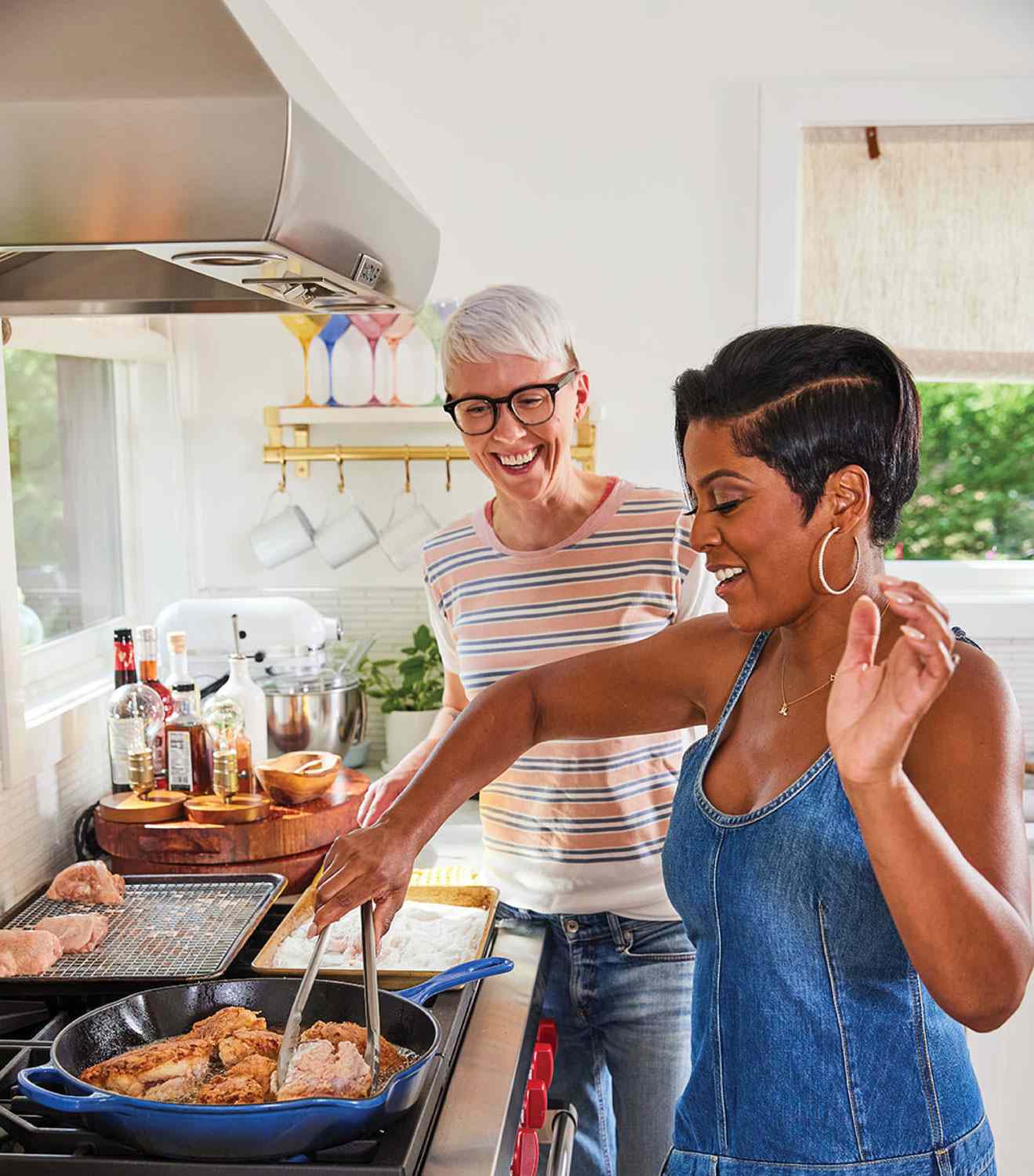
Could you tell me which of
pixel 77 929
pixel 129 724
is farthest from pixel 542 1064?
pixel 129 724

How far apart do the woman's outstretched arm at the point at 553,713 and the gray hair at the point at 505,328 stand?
45 centimetres

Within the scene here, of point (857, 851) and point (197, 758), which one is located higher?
point (857, 851)

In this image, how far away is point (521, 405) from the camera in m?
1.75

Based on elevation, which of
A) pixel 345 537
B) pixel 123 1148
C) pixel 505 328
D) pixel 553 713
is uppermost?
pixel 505 328

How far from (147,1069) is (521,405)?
36.8 inches

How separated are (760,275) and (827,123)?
0.35 meters

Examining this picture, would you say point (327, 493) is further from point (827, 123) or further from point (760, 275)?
point (827, 123)

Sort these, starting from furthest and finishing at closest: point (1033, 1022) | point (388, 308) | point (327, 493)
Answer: point (327, 493) < point (1033, 1022) < point (388, 308)

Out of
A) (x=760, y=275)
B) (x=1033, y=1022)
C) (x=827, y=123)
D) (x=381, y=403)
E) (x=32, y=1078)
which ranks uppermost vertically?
(x=827, y=123)

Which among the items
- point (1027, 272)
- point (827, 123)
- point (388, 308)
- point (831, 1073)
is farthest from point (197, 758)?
point (1027, 272)

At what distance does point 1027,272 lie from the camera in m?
2.92

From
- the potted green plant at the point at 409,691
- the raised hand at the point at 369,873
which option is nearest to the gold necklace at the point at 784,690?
the raised hand at the point at 369,873

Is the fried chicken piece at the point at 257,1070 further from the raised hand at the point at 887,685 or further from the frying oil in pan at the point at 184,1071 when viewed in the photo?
the raised hand at the point at 887,685

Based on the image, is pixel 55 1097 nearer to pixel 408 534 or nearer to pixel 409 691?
pixel 409 691
